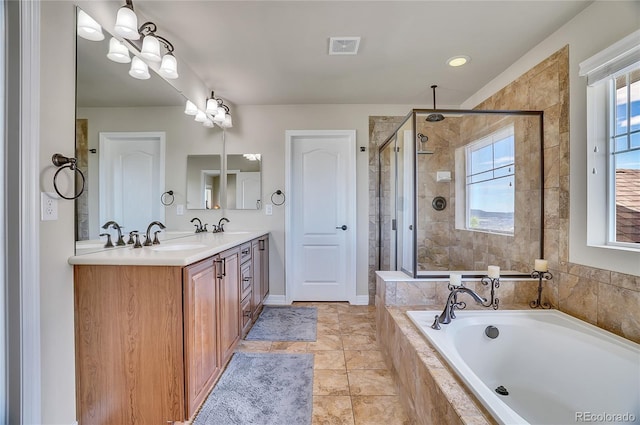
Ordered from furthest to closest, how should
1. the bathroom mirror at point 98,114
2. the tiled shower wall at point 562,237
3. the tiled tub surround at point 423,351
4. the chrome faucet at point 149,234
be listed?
the chrome faucet at point 149,234 < the tiled shower wall at point 562,237 < the bathroom mirror at point 98,114 < the tiled tub surround at point 423,351

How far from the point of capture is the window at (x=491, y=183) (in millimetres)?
2387

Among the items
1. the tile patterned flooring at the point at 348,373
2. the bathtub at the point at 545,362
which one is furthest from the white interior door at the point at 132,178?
the bathtub at the point at 545,362

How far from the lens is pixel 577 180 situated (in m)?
1.76

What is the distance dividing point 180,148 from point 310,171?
1.43 m

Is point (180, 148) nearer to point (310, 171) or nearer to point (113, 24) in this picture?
point (113, 24)

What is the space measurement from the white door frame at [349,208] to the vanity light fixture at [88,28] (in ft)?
6.26

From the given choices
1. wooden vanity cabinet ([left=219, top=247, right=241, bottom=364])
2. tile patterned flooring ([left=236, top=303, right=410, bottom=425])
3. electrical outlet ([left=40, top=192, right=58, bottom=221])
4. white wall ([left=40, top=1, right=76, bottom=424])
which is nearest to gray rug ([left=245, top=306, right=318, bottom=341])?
tile patterned flooring ([left=236, top=303, right=410, bottom=425])

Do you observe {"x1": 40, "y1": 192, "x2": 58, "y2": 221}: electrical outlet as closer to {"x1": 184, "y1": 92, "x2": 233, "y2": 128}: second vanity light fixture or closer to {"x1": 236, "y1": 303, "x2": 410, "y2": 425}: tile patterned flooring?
{"x1": 184, "y1": 92, "x2": 233, "y2": 128}: second vanity light fixture

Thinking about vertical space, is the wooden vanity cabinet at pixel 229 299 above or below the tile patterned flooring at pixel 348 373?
above

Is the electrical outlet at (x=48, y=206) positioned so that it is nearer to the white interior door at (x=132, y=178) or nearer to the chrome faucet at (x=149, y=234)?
the white interior door at (x=132, y=178)

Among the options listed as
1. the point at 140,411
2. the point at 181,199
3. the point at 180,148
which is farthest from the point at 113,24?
the point at 140,411

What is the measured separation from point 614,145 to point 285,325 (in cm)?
272

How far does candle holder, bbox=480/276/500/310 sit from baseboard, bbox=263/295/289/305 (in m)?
2.06

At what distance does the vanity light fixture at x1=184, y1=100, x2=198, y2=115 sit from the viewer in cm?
233
